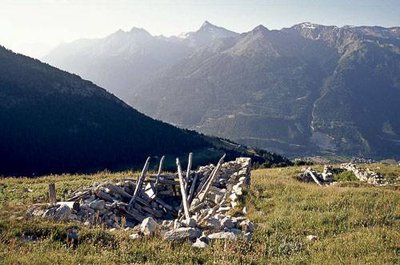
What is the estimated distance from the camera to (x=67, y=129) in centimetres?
13500

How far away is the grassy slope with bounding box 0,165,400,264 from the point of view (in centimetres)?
1300

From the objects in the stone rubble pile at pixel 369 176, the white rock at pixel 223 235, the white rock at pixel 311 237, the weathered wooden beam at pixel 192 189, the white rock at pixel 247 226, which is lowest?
the stone rubble pile at pixel 369 176

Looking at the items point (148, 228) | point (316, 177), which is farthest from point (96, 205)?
point (316, 177)

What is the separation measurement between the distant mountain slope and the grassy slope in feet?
322

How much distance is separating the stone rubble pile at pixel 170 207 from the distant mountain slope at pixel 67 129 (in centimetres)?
8611

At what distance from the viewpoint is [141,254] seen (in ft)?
44.2

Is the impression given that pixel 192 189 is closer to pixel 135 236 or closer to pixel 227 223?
pixel 227 223

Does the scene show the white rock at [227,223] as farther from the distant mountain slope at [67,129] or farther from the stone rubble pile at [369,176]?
the distant mountain slope at [67,129]

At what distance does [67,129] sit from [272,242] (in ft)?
419

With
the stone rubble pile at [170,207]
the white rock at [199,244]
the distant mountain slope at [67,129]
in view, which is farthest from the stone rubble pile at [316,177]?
the distant mountain slope at [67,129]

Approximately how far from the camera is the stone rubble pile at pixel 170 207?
16.6 metres

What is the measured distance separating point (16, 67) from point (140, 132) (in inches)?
1915

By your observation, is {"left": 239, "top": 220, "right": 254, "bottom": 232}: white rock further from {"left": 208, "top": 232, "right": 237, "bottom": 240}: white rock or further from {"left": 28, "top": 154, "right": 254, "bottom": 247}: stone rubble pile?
{"left": 208, "top": 232, "right": 237, "bottom": 240}: white rock

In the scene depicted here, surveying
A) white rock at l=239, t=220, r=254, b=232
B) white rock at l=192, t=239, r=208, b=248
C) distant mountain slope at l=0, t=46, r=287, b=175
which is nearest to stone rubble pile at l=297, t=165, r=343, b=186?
white rock at l=239, t=220, r=254, b=232
